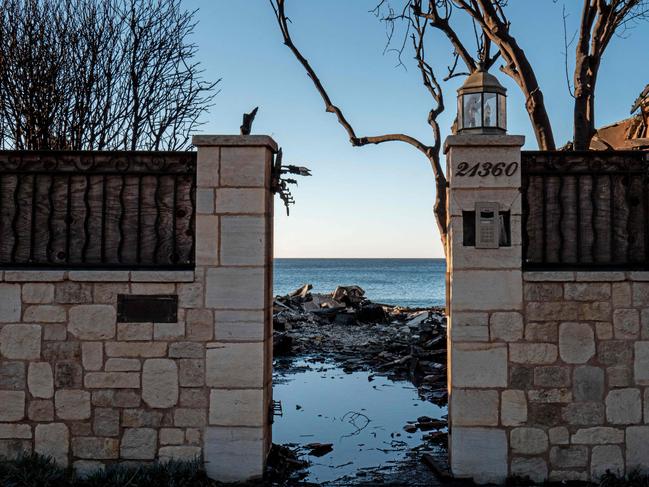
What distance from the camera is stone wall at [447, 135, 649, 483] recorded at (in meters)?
4.49

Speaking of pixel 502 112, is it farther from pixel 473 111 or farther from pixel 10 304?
pixel 10 304

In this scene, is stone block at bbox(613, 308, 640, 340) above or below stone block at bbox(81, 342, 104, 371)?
above

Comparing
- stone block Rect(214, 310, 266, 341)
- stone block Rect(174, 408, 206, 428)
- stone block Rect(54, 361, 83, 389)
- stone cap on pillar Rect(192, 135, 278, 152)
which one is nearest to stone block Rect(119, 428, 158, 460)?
stone block Rect(174, 408, 206, 428)

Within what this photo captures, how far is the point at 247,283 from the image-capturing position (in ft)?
15.2

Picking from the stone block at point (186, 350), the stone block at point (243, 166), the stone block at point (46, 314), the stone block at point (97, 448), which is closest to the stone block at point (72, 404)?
the stone block at point (97, 448)

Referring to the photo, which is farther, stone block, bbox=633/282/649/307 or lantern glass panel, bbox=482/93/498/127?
lantern glass panel, bbox=482/93/498/127

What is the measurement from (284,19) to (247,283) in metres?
6.68

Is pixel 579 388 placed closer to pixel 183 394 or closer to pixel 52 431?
pixel 183 394

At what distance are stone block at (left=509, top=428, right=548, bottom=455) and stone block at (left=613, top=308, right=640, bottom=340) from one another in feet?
3.44

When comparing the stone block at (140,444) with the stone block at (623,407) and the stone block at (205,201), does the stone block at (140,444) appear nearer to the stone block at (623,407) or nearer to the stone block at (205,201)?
the stone block at (205,201)

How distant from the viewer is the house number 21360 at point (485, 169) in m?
4.58

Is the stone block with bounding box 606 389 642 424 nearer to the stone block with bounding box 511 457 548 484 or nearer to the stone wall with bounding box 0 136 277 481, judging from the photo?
the stone block with bounding box 511 457 548 484

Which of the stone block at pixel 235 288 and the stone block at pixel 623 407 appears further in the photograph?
the stone block at pixel 235 288

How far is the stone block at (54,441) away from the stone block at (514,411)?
3684 mm
